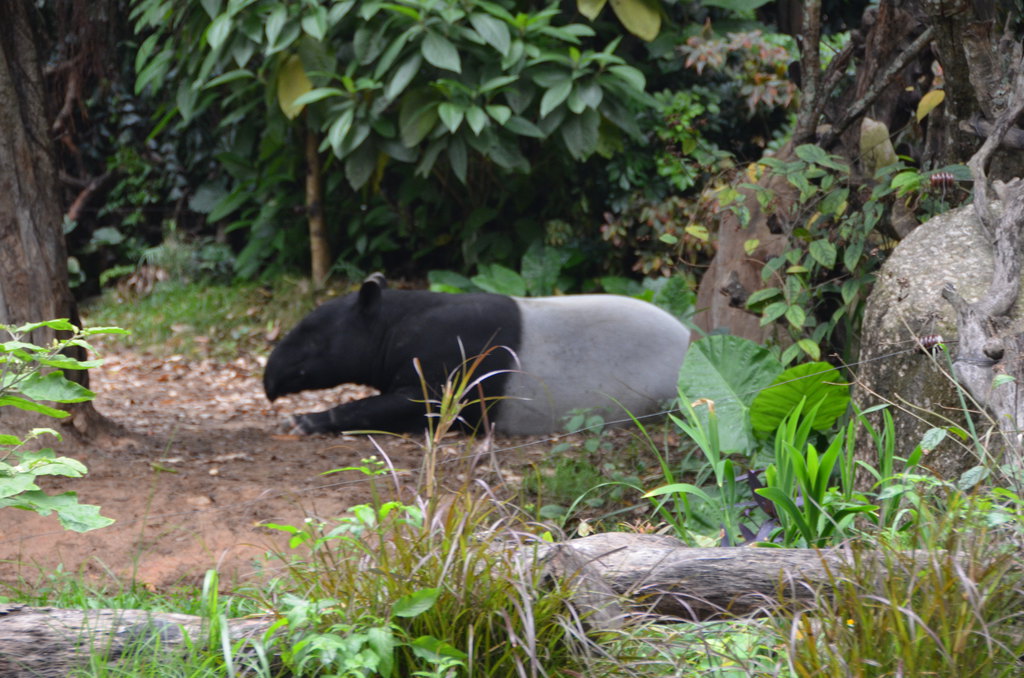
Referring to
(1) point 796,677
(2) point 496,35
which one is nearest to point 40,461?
(1) point 796,677

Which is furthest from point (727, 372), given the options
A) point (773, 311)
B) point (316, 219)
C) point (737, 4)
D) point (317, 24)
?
point (316, 219)

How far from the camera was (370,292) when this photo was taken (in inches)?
235

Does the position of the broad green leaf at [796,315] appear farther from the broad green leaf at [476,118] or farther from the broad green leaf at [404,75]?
the broad green leaf at [404,75]

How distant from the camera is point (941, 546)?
228 centimetres

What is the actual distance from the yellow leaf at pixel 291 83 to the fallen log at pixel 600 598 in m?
5.85

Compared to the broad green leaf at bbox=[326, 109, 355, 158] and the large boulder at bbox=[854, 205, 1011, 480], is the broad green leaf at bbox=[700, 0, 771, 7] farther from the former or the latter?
the large boulder at bbox=[854, 205, 1011, 480]

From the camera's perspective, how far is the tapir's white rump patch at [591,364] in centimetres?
564

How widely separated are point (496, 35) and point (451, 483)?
3.99 meters

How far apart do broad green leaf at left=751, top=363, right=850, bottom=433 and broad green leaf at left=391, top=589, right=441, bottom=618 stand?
1946mm

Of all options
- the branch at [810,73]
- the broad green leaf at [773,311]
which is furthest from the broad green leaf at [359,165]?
the broad green leaf at [773,311]

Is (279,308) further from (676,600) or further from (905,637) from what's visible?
(905,637)

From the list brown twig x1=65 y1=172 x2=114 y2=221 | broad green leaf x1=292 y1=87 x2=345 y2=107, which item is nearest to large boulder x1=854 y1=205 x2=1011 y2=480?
broad green leaf x1=292 y1=87 x2=345 y2=107

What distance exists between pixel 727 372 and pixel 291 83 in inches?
190

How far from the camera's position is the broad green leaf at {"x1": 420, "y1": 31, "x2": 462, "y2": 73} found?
6989mm
